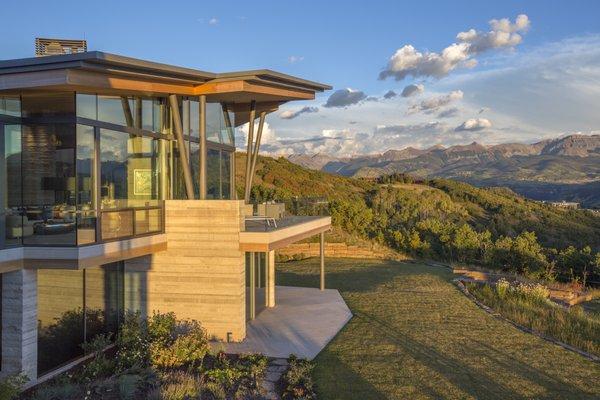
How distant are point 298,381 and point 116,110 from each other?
6.31 meters

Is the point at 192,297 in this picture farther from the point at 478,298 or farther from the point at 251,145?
the point at 478,298

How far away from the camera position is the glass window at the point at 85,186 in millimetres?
8969

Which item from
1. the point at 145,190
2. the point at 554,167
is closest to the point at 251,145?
the point at 145,190

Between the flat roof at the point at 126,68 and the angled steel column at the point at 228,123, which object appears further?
the angled steel column at the point at 228,123

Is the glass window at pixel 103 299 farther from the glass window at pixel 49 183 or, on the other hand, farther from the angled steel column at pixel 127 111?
the angled steel column at pixel 127 111

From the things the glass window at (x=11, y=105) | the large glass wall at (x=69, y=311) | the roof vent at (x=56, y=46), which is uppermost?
the roof vent at (x=56, y=46)

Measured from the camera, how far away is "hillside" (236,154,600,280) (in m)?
24.1

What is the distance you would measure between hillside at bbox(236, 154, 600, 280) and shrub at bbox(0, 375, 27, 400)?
1218cm

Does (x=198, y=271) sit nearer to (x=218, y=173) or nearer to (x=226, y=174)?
(x=218, y=173)

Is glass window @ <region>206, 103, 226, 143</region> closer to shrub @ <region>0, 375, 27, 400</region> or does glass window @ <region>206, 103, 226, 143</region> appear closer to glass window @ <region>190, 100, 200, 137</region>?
glass window @ <region>190, 100, 200, 137</region>

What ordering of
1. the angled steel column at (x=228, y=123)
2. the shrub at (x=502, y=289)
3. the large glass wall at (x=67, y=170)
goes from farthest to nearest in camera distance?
the shrub at (x=502, y=289) → the angled steel column at (x=228, y=123) → the large glass wall at (x=67, y=170)

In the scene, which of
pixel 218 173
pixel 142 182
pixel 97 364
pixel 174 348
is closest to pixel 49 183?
pixel 142 182

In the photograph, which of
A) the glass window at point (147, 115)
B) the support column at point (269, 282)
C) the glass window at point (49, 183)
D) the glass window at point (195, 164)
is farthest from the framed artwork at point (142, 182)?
the support column at point (269, 282)

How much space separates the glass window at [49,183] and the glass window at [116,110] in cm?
90
